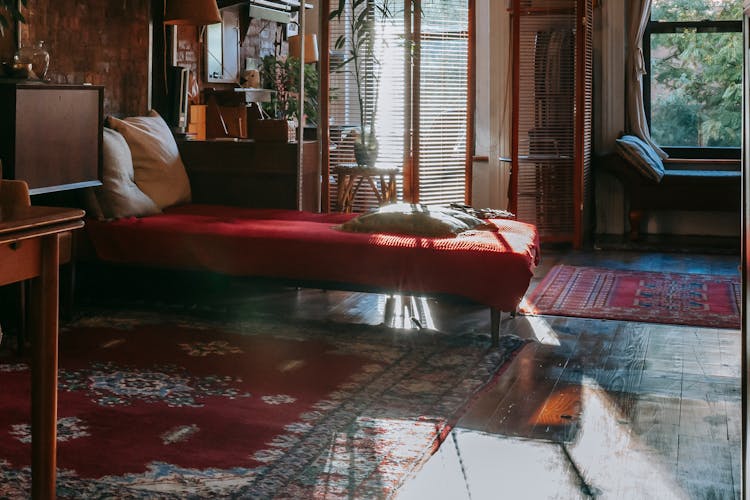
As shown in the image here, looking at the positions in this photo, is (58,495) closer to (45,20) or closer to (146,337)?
(146,337)

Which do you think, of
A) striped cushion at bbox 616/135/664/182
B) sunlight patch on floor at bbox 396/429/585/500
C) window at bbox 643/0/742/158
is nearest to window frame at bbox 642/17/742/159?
window at bbox 643/0/742/158

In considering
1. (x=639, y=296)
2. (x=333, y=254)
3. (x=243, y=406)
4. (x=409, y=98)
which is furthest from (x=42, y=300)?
(x=409, y=98)

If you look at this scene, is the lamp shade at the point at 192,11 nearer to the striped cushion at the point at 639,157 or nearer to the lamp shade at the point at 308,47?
the lamp shade at the point at 308,47

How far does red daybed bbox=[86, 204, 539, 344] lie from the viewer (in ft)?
14.6

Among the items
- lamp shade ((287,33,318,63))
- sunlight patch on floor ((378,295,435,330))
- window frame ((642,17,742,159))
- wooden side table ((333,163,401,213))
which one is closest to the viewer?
sunlight patch on floor ((378,295,435,330))

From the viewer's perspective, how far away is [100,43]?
575 cm

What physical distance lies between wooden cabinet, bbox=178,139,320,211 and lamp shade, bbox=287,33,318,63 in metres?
2.33

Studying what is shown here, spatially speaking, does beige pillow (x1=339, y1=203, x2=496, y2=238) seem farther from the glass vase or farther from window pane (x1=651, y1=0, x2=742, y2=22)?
window pane (x1=651, y1=0, x2=742, y2=22)

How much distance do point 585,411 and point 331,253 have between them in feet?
5.31

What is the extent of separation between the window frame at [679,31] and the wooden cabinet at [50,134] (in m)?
5.38

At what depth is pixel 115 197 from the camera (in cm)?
523

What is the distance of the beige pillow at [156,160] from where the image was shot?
5.61m

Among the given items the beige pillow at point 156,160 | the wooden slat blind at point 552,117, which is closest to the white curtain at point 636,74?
the wooden slat blind at point 552,117

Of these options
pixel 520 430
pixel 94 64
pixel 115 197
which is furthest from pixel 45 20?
pixel 520 430
